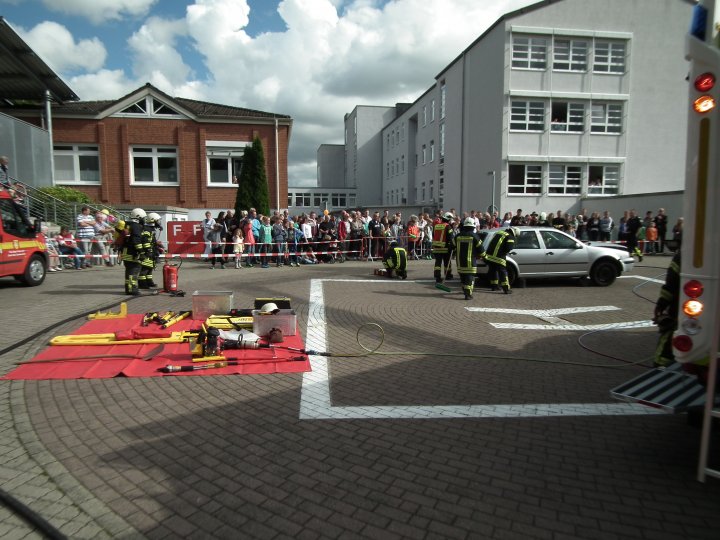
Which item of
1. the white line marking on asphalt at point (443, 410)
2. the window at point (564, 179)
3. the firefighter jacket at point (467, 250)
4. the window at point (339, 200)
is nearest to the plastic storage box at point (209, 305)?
the white line marking on asphalt at point (443, 410)

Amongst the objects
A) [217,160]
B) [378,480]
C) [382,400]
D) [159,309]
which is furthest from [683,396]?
[217,160]

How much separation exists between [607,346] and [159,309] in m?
8.32

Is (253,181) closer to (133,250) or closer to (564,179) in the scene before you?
(133,250)

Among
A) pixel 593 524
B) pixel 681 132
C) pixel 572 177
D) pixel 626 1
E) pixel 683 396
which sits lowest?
pixel 593 524

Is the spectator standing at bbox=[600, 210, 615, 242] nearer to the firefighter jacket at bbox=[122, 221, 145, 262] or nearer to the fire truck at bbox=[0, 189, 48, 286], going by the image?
the firefighter jacket at bbox=[122, 221, 145, 262]

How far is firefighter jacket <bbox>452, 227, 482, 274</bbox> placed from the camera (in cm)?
1155

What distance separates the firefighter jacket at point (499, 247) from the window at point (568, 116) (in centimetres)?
2011

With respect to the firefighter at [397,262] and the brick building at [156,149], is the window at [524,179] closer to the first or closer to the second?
the brick building at [156,149]

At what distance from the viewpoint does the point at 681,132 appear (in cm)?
3022

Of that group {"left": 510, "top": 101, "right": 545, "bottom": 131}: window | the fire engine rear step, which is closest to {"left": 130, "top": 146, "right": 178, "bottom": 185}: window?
{"left": 510, "top": 101, "right": 545, "bottom": 131}: window

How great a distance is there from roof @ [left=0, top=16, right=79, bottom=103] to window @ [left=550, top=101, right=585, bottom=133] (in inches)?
1061

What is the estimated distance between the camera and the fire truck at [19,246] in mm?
11602

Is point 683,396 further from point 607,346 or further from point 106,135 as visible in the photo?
point 106,135

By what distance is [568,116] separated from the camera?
2938 cm
